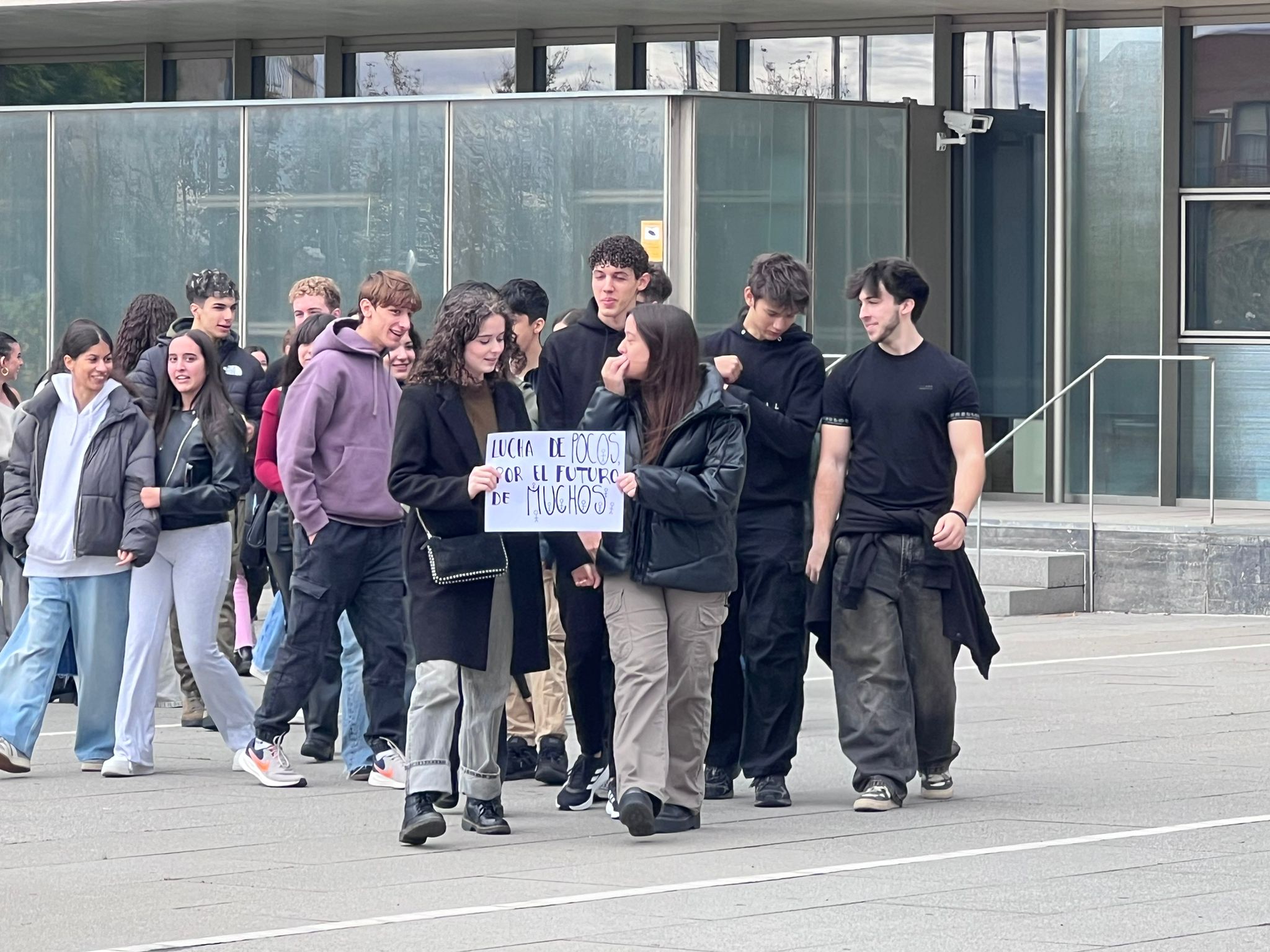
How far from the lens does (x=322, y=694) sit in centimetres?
1037

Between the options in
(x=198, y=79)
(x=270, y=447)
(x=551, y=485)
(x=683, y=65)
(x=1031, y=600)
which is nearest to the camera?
(x=551, y=485)

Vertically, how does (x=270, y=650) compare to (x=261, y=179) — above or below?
below

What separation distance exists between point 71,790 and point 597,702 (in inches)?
88.9

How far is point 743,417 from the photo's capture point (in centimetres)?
833

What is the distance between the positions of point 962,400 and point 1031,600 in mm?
8638

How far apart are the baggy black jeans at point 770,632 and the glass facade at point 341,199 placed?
10922mm

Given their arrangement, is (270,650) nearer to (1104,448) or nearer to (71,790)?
(71,790)

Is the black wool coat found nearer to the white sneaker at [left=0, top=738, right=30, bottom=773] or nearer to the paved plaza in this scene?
the paved plaza

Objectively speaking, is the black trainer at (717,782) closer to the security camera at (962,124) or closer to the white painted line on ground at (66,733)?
the white painted line on ground at (66,733)

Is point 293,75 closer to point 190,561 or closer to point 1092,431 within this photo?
point 1092,431

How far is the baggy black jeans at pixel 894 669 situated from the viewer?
884 cm

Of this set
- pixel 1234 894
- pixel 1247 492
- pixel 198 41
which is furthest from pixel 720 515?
pixel 198 41

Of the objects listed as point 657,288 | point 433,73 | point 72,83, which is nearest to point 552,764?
point 657,288

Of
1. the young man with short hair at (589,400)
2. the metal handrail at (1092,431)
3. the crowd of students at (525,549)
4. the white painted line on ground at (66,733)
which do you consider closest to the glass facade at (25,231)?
the metal handrail at (1092,431)
